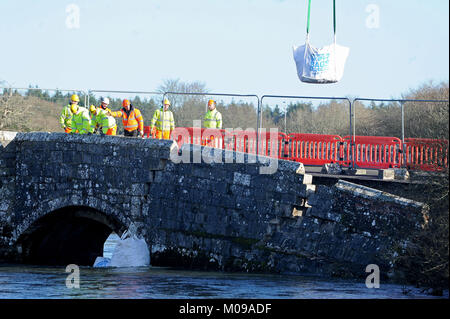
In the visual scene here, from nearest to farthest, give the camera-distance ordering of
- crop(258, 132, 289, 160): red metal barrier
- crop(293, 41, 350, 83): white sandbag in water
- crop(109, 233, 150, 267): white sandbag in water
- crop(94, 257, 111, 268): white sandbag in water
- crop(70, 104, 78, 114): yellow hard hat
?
crop(109, 233, 150, 267): white sandbag in water, crop(293, 41, 350, 83): white sandbag in water, crop(258, 132, 289, 160): red metal barrier, crop(94, 257, 111, 268): white sandbag in water, crop(70, 104, 78, 114): yellow hard hat

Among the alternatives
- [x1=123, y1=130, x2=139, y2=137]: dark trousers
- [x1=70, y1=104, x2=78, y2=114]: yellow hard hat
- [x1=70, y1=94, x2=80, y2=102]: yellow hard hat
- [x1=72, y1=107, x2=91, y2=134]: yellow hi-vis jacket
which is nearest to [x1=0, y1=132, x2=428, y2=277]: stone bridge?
[x1=72, y1=107, x2=91, y2=134]: yellow hi-vis jacket

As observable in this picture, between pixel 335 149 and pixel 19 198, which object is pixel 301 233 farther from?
pixel 19 198

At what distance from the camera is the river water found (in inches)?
480

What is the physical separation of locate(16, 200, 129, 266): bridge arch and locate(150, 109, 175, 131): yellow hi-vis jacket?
259cm

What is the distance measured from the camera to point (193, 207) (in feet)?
51.3

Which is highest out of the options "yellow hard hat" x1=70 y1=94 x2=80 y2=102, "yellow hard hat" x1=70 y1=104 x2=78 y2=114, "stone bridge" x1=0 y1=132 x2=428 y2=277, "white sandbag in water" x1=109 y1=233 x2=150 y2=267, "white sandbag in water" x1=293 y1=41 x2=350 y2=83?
"white sandbag in water" x1=293 y1=41 x2=350 y2=83

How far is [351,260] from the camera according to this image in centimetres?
1370

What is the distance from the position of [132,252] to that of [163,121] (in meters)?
3.50

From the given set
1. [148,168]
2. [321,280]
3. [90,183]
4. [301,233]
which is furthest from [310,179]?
[90,183]

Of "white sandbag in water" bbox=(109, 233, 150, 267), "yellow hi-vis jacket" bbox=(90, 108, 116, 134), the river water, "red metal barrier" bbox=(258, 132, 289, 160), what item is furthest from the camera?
"yellow hi-vis jacket" bbox=(90, 108, 116, 134)

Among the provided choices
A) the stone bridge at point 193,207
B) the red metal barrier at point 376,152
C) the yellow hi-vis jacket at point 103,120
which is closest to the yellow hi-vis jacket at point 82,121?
the yellow hi-vis jacket at point 103,120

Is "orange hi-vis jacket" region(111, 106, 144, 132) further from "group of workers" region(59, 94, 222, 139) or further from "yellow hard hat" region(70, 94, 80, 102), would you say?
"yellow hard hat" region(70, 94, 80, 102)
